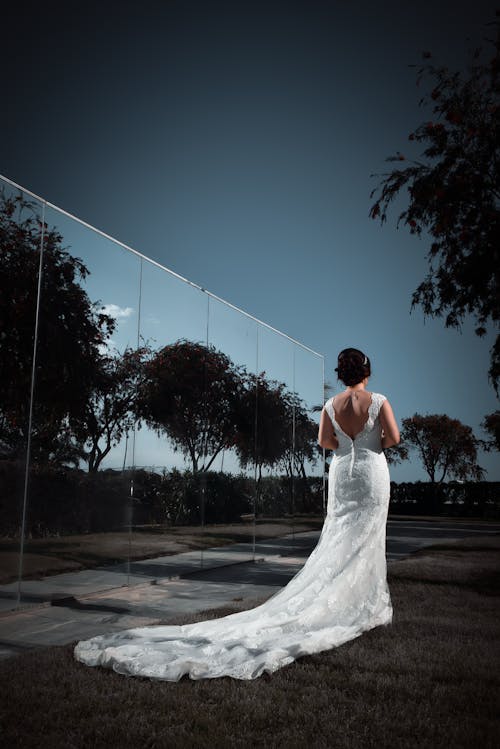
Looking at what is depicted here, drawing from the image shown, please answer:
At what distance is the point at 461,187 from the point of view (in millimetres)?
9961

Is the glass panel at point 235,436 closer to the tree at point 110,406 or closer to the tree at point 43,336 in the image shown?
the tree at point 110,406

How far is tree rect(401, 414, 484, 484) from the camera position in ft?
118

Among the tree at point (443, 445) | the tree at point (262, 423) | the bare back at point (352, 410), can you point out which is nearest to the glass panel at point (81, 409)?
the bare back at point (352, 410)

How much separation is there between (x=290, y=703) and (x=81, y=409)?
3801mm

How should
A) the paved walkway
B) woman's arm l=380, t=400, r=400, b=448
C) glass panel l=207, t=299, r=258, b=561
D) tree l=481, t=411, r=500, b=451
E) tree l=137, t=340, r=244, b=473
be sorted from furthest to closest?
tree l=481, t=411, r=500, b=451 → glass panel l=207, t=299, r=258, b=561 → tree l=137, t=340, r=244, b=473 → woman's arm l=380, t=400, r=400, b=448 → the paved walkway

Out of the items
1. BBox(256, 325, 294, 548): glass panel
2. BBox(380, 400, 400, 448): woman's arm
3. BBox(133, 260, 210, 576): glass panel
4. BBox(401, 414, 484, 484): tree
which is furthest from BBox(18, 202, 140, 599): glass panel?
BBox(401, 414, 484, 484): tree

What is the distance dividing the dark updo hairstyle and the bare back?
4.2 inches

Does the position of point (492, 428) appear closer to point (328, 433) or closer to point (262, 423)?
point (262, 423)

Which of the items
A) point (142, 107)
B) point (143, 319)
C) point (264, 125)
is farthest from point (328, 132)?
point (143, 319)

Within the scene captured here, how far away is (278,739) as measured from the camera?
255 centimetres

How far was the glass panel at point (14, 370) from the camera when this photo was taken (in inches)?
199

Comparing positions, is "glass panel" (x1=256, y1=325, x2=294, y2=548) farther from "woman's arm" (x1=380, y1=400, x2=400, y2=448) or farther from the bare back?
"woman's arm" (x1=380, y1=400, x2=400, y2=448)

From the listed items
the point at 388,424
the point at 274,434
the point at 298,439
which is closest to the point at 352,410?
the point at 388,424

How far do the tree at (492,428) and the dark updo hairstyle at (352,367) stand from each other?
1267 inches
